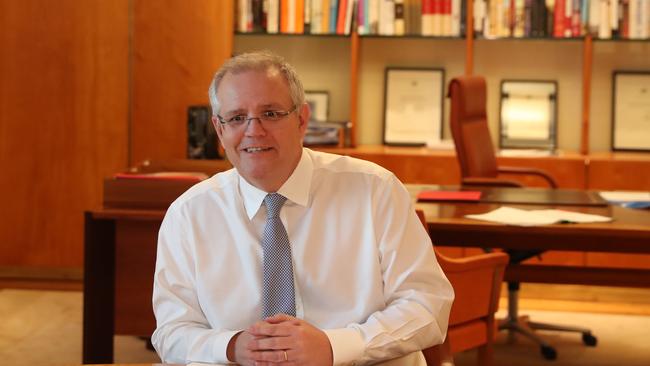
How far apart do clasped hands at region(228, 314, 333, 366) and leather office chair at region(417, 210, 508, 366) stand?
138 cm

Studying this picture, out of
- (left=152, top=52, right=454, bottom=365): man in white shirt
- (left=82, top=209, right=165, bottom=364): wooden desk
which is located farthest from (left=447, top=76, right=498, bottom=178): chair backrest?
(left=152, top=52, right=454, bottom=365): man in white shirt

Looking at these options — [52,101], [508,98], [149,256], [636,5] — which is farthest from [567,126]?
[149,256]

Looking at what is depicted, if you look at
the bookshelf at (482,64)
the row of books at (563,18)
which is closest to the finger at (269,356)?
the bookshelf at (482,64)

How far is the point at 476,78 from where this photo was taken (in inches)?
239

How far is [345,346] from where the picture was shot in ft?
7.54

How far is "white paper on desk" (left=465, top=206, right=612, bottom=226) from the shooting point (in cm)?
406

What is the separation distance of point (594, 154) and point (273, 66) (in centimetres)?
462

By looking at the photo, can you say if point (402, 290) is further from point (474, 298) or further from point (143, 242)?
point (143, 242)

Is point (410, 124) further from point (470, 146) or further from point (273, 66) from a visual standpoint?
point (273, 66)

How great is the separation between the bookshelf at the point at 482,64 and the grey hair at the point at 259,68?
4.44 m

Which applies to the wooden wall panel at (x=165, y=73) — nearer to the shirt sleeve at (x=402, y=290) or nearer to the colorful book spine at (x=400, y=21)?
the colorful book spine at (x=400, y=21)

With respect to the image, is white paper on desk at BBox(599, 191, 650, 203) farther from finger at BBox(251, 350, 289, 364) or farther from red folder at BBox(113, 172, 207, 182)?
finger at BBox(251, 350, 289, 364)

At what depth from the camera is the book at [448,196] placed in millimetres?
4609

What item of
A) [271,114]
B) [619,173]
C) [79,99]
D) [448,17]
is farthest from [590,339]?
[271,114]
